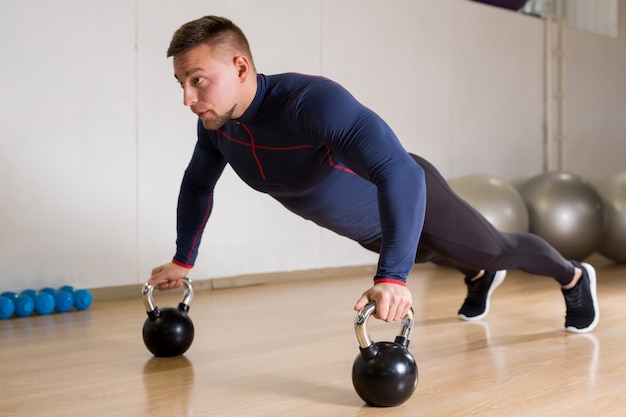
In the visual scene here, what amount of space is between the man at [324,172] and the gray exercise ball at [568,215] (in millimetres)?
2256

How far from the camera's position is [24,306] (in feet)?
11.3

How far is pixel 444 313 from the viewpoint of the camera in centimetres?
352

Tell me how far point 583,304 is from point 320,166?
141 cm

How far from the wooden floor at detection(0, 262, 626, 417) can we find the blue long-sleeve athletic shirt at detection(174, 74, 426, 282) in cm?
42

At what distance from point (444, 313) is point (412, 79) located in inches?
95.6

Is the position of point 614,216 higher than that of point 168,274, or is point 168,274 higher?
point 168,274

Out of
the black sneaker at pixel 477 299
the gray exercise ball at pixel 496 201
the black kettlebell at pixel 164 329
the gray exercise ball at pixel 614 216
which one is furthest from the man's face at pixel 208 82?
the gray exercise ball at pixel 614 216

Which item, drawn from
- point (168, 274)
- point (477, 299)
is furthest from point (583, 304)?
point (168, 274)

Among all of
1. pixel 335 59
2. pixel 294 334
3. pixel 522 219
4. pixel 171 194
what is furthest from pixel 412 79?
pixel 294 334

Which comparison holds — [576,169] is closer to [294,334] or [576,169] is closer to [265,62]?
[265,62]

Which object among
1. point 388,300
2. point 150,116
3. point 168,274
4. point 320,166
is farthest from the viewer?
point 150,116

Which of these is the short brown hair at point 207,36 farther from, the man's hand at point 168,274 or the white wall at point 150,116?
the white wall at point 150,116

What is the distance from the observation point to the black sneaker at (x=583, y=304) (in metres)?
2.98

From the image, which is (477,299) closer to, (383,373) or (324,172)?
(324,172)
